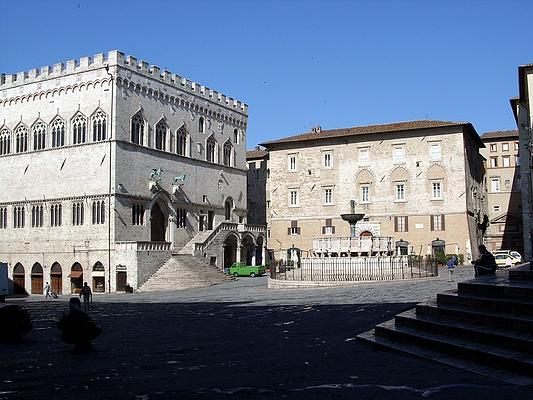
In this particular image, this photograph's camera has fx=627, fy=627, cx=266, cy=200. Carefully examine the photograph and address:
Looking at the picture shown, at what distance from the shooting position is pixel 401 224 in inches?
2148

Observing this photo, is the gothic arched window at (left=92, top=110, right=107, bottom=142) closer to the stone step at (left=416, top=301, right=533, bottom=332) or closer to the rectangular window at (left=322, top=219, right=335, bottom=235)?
the rectangular window at (left=322, top=219, right=335, bottom=235)

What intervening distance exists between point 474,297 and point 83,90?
41990 mm

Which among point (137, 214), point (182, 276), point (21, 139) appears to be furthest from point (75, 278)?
point (21, 139)

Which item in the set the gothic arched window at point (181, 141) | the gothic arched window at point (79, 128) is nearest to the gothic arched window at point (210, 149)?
the gothic arched window at point (181, 141)

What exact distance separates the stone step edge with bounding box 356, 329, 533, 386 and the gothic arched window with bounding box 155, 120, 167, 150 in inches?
1597

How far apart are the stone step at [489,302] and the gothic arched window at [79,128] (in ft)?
132

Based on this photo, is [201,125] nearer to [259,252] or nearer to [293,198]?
[293,198]

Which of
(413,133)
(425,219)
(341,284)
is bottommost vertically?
(341,284)

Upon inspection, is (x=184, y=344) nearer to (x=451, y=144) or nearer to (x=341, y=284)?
(x=341, y=284)

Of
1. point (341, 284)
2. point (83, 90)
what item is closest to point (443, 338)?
point (341, 284)

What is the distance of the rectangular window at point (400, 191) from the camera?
55.0 metres

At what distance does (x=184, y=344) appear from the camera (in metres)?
12.1

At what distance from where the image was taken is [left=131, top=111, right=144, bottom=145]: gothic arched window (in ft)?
157

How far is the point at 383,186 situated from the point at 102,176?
24442 millimetres
